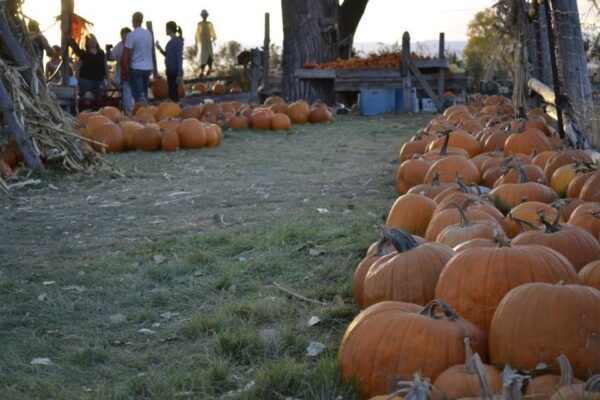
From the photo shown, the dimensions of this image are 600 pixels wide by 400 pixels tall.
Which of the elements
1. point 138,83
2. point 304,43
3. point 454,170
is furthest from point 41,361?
point 304,43

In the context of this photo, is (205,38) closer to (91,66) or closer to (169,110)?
(91,66)

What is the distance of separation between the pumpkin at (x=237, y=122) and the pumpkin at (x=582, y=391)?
15.3m

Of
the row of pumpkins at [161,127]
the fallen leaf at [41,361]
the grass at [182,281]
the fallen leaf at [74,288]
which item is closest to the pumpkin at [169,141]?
the row of pumpkins at [161,127]

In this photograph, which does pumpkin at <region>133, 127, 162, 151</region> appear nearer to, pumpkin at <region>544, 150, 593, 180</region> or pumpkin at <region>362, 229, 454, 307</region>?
pumpkin at <region>544, 150, 593, 180</region>

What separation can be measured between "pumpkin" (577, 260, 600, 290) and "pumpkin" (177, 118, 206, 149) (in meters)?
11.1

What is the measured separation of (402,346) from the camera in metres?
3.44

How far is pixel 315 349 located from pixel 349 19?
23.2 metres

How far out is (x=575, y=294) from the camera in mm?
3338

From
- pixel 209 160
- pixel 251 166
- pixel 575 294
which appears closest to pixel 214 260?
pixel 575 294

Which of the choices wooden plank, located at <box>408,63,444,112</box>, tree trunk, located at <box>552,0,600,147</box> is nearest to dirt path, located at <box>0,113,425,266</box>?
tree trunk, located at <box>552,0,600,147</box>

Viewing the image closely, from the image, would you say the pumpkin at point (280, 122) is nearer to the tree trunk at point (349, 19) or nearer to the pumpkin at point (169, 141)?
the pumpkin at point (169, 141)

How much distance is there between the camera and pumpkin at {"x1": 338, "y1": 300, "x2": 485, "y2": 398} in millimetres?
3398

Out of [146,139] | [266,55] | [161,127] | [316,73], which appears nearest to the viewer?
[146,139]

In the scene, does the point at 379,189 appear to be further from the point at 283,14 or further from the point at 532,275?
the point at 283,14
